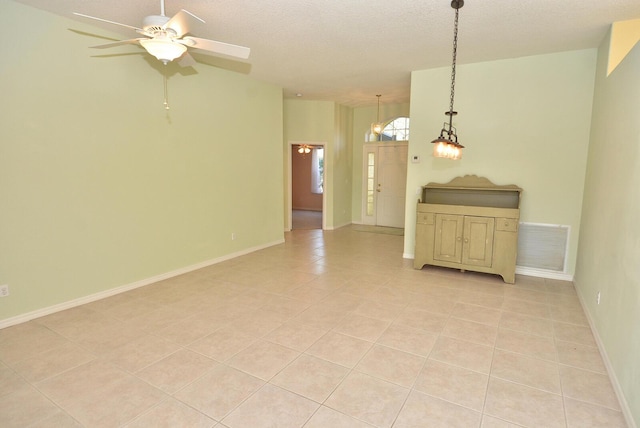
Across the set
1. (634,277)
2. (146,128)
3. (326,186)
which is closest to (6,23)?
(146,128)

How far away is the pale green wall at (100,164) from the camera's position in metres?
3.00

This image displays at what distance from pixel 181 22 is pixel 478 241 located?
3963 mm

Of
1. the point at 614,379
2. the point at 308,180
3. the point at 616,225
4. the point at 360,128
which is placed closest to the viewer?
the point at 614,379

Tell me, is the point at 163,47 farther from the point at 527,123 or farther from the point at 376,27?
the point at 527,123

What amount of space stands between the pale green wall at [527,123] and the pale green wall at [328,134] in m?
2.72

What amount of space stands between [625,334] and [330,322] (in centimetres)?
208

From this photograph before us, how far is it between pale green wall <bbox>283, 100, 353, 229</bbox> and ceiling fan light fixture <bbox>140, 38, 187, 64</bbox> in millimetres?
4753

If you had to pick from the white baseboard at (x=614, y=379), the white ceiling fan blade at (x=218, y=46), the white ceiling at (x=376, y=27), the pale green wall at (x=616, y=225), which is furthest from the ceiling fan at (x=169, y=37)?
the white baseboard at (x=614, y=379)

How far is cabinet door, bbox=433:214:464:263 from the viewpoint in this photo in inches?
175

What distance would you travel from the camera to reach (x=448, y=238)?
4520 mm

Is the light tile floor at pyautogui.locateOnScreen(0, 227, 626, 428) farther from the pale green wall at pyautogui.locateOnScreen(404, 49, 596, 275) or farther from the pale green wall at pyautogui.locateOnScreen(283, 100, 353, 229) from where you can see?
the pale green wall at pyautogui.locateOnScreen(283, 100, 353, 229)

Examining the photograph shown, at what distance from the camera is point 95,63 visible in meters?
3.45

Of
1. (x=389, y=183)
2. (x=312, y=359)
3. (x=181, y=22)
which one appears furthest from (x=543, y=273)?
(x=181, y=22)

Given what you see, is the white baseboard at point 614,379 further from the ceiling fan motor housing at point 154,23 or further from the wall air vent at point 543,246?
the ceiling fan motor housing at point 154,23
